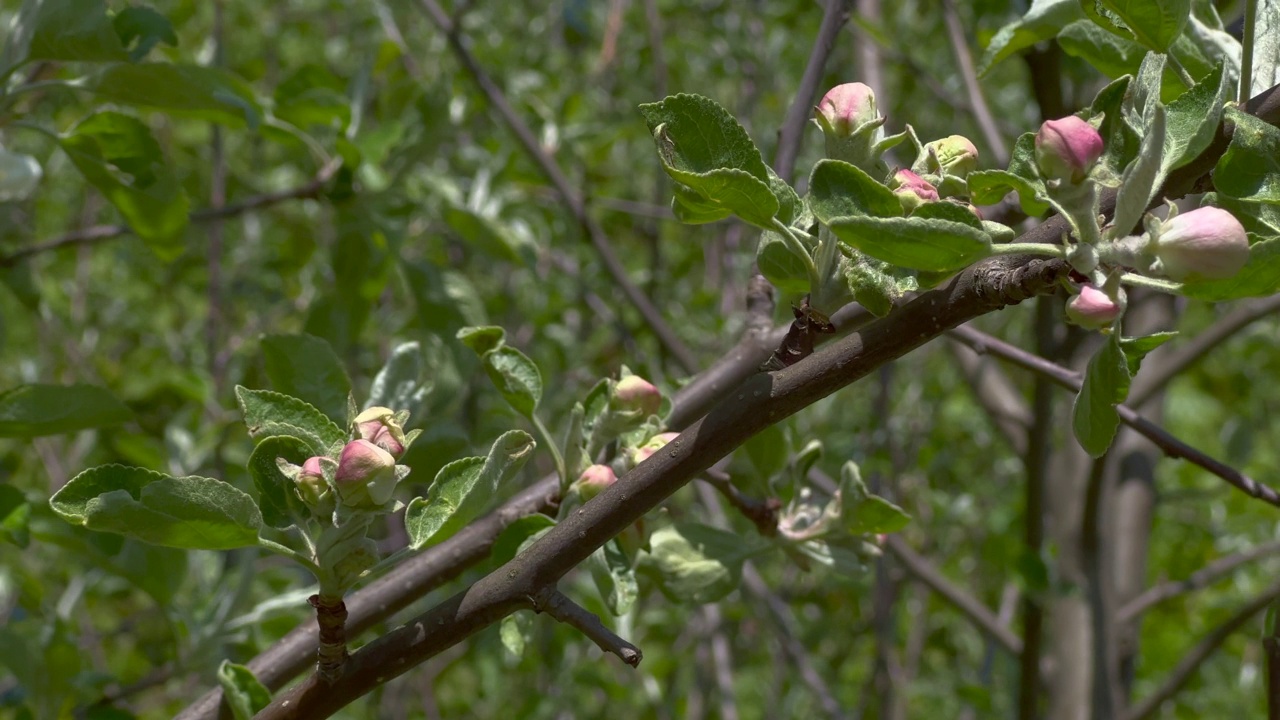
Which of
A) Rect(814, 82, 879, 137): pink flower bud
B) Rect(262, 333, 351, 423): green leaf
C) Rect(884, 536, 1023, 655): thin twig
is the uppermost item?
Rect(814, 82, 879, 137): pink flower bud

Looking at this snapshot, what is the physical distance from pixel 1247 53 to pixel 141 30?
96 cm

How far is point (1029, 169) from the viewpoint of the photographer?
0.56 metres

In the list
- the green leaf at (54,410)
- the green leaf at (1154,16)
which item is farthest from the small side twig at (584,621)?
the green leaf at (54,410)

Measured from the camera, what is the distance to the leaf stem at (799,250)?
60 cm

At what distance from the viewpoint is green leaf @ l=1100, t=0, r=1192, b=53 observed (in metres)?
0.61

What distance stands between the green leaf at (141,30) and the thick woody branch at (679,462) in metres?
0.69

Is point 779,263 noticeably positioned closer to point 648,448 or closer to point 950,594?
point 648,448

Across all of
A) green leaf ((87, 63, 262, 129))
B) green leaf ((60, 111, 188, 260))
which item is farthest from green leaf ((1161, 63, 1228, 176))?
green leaf ((60, 111, 188, 260))

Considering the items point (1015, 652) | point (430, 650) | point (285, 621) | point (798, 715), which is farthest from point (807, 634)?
point (430, 650)

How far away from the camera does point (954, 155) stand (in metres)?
0.65

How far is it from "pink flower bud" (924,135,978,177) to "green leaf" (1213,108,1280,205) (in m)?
0.14

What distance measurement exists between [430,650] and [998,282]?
381 mm

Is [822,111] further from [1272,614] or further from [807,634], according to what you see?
[807,634]

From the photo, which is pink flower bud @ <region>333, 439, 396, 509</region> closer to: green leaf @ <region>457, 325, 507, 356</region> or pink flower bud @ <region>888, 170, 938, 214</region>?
green leaf @ <region>457, 325, 507, 356</region>
